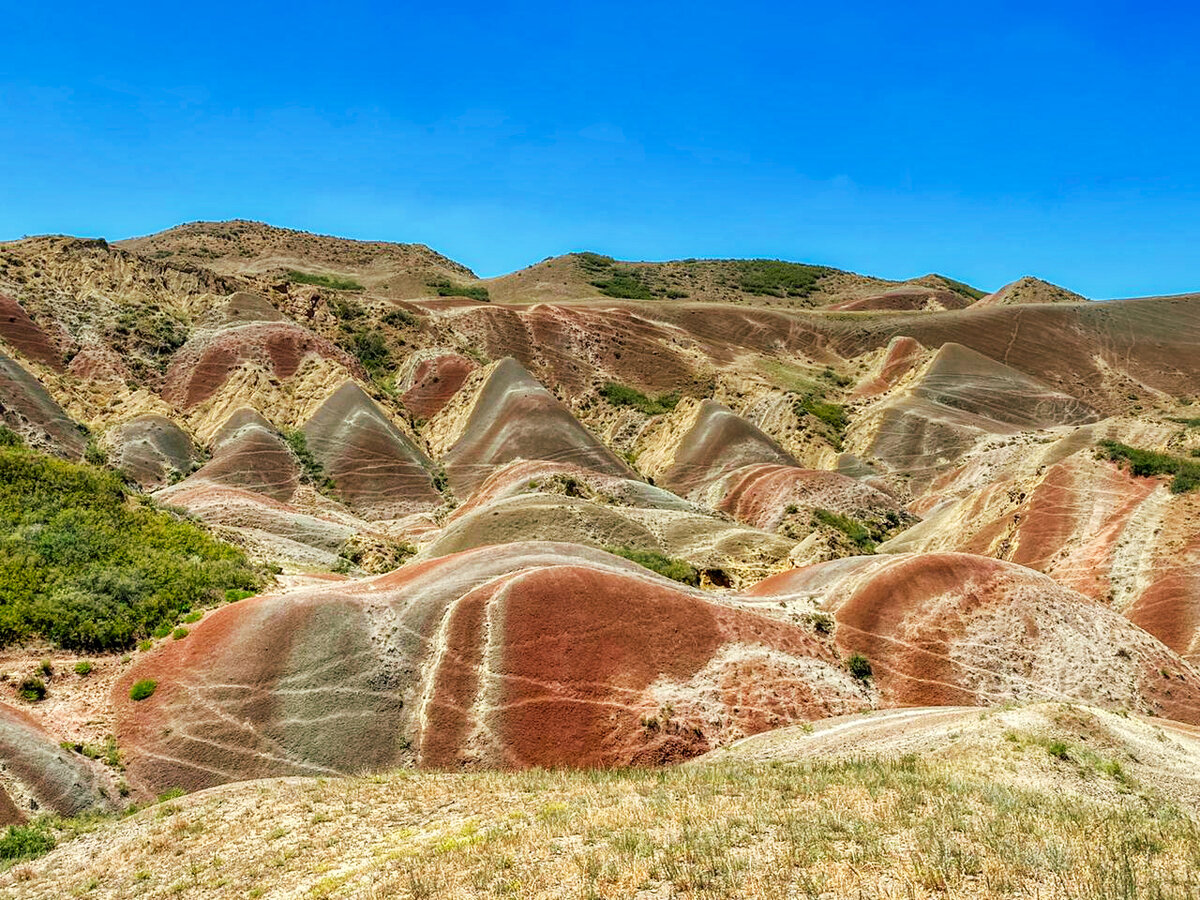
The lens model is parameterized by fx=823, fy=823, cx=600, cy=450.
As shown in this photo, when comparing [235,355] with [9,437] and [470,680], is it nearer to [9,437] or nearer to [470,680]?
[9,437]

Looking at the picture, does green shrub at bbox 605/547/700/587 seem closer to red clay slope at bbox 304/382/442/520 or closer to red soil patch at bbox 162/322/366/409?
red clay slope at bbox 304/382/442/520

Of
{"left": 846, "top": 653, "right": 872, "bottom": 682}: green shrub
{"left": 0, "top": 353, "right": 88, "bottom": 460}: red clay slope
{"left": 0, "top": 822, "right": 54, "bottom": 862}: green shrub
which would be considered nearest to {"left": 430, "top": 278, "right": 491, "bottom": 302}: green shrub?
{"left": 0, "top": 353, "right": 88, "bottom": 460}: red clay slope

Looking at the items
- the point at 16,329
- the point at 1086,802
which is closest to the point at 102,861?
the point at 1086,802

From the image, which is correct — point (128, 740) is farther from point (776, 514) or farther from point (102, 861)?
point (776, 514)

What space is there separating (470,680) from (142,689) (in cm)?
883

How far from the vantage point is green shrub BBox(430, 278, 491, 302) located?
420 feet

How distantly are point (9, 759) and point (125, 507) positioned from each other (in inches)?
632

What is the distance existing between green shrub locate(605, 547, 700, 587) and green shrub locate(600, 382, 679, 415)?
4122 centimetres

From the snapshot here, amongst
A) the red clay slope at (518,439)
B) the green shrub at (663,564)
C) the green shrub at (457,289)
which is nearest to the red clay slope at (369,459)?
the red clay slope at (518,439)

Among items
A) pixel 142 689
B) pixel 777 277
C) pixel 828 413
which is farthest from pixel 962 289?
pixel 142 689

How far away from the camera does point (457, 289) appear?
436 feet

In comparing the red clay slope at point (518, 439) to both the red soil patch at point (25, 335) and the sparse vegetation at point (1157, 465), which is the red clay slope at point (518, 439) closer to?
the red soil patch at point (25, 335)

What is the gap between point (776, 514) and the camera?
55000mm

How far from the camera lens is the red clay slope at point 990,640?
2644 cm
